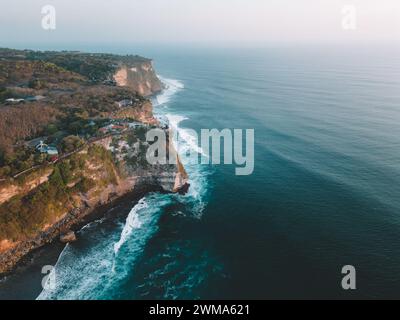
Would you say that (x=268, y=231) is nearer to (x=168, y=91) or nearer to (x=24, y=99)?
(x=24, y=99)

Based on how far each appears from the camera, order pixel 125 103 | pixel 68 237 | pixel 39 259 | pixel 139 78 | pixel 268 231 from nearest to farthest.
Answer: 1. pixel 39 259
2. pixel 68 237
3. pixel 268 231
4. pixel 125 103
5. pixel 139 78

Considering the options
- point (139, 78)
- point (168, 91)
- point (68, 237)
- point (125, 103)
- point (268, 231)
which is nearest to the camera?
point (68, 237)

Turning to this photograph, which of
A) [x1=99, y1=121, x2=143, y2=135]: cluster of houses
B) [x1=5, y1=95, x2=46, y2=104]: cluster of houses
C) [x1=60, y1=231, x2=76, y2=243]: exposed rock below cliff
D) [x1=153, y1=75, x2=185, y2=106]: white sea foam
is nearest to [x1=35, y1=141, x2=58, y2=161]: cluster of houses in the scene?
[x1=99, y1=121, x2=143, y2=135]: cluster of houses

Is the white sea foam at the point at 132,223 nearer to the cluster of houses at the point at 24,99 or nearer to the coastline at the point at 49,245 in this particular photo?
the coastline at the point at 49,245

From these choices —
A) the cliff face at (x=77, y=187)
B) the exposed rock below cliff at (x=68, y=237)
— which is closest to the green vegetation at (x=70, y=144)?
the cliff face at (x=77, y=187)

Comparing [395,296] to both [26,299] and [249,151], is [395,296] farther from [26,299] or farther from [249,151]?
[249,151]

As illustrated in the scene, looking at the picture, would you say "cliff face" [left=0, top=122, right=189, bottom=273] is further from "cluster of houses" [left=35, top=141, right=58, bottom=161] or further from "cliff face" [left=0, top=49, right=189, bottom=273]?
"cluster of houses" [left=35, top=141, right=58, bottom=161]

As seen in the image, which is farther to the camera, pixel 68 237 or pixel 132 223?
pixel 132 223

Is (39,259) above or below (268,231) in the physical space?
below

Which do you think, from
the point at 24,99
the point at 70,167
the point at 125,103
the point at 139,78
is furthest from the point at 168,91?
the point at 70,167

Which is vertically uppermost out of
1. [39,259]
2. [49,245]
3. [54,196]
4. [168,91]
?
[168,91]
